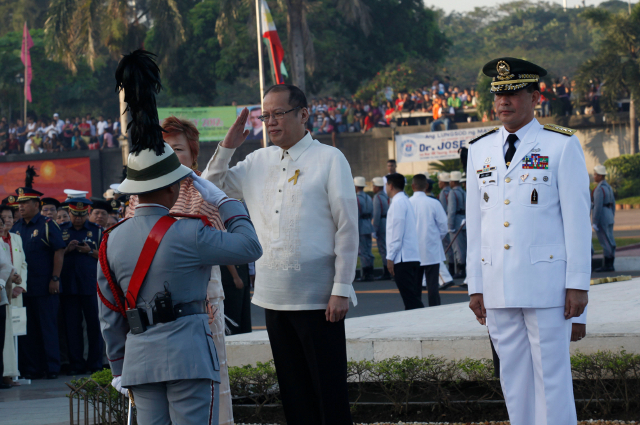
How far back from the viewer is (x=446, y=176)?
1672 centimetres

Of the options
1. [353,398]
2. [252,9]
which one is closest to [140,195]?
[353,398]

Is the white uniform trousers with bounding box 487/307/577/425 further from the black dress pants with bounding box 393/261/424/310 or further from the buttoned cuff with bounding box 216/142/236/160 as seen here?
the black dress pants with bounding box 393/261/424/310

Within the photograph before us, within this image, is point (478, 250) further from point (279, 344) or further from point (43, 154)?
point (43, 154)

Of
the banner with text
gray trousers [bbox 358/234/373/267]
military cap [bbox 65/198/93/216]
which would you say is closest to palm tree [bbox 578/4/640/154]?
the banner with text

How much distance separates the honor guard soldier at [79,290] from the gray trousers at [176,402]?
20.4ft

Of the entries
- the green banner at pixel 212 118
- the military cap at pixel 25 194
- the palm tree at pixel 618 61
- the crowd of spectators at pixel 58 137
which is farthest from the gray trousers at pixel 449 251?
the crowd of spectators at pixel 58 137

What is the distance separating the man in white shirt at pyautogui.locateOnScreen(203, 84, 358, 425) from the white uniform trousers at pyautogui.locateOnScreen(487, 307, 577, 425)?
82 cm

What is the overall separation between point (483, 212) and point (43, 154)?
29.7 meters

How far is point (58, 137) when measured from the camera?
108 ft

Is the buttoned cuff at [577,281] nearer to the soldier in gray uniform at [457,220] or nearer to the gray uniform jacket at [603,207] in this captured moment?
the soldier in gray uniform at [457,220]

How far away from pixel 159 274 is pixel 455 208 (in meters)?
12.5

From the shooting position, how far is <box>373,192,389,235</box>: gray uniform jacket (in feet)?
54.9

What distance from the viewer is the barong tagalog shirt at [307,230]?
156 inches

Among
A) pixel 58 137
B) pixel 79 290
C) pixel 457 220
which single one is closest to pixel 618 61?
pixel 457 220
